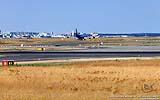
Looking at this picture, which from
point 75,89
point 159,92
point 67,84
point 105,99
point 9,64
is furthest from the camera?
point 9,64

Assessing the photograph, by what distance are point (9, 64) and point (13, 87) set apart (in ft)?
106

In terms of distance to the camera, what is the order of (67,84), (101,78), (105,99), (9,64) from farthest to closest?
(9,64) → (101,78) → (67,84) → (105,99)

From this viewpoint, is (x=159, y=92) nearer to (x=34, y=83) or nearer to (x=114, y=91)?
(x=114, y=91)

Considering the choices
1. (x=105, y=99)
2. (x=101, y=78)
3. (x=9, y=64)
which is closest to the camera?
(x=105, y=99)

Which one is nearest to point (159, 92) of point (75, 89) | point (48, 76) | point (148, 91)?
point (148, 91)

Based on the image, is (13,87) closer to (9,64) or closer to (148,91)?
(148,91)

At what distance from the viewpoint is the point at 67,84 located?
3784cm

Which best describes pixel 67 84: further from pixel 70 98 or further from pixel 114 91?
pixel 70 98

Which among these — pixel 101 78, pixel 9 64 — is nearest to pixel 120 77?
pixel 101 78

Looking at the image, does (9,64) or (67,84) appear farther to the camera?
(9,64)

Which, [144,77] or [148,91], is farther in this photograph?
[144,77]

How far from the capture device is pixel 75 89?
35156 millimetres

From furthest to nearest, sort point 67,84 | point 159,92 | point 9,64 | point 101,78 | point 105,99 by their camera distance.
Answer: point 9,64
point 101,78
point 67,84
point 159,92
point 105,99

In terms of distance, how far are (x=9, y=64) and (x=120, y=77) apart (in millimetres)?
28242
